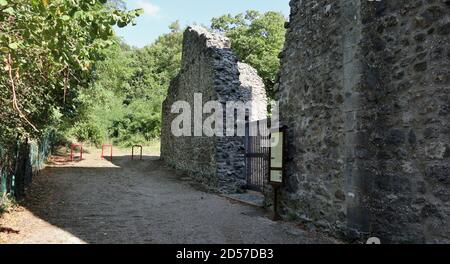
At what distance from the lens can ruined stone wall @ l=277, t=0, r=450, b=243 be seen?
4566 millimetres

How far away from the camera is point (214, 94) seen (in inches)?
472

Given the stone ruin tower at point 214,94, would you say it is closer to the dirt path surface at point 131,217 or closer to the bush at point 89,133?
the dirt path surface at point 131,217

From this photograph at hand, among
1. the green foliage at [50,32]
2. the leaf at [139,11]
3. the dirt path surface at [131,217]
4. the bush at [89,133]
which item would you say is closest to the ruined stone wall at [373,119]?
the dirt path surface at [131,217]

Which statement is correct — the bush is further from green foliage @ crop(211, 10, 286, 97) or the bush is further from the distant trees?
green foliage @ crop(211, 10, 286, 97)

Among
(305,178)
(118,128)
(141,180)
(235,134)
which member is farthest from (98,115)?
(305,178)

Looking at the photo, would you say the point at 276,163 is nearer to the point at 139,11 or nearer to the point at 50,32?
the point at 139,11

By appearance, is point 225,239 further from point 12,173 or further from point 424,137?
point 12,173

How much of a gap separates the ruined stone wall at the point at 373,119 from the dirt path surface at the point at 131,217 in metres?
0.83

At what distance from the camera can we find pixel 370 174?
17.6 feet

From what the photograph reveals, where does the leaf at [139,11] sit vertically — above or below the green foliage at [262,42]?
below

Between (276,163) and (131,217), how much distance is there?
2862 millimetres

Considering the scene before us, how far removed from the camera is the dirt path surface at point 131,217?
5.98 meters

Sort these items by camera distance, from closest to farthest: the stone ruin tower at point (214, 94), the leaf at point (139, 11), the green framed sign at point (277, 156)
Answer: the leaf at point (139, 11) → the green framed sign at point (277, 156) → the stone ruin tower at point (214, 94)

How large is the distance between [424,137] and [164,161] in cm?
1499
